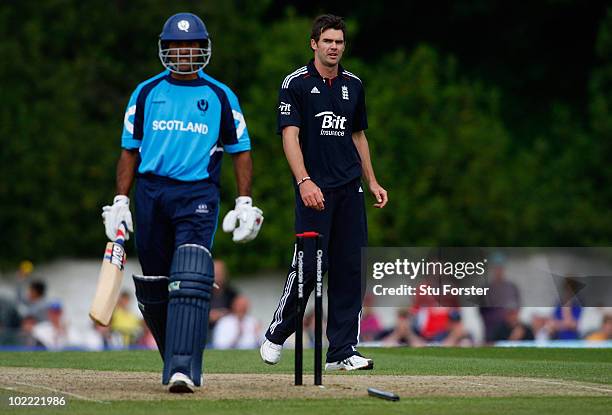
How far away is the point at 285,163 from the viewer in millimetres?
25828

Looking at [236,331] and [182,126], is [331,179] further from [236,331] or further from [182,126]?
[236,331]

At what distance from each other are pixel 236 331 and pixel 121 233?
990 centimetres

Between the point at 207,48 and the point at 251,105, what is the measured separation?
1753cm

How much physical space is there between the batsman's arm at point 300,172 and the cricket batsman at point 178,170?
2.54ft

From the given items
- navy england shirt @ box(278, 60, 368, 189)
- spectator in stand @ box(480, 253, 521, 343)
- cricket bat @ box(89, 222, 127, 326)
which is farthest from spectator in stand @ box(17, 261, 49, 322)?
cricket bat @ box(89, 222, 127, 326)

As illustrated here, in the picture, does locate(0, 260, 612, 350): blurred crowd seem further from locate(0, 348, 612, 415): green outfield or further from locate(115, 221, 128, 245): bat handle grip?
locate(115, 221, 128, 245): bat handle grip

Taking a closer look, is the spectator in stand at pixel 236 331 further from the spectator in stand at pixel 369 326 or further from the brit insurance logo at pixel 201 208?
the brit insurance logo at pixel 201 208

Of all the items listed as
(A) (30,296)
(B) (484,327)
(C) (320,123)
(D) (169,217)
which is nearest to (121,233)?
(D) (169,217)

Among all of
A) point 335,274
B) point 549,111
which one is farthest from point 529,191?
point 335,274

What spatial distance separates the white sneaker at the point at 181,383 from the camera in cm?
847

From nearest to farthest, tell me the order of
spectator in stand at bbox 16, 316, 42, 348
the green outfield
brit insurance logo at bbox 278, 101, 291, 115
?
1. the green outfield
2. brit insurance logo at bbox 278, 101, 291, 115
3. spectator in stand at bbox 16, 316, 42, 348

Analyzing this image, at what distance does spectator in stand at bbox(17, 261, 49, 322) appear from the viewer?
21.1 meters

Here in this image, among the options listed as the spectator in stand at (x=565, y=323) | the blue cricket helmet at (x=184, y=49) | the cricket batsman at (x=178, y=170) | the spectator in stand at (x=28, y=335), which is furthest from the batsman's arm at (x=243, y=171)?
the spectator in stand at (x=28, y=335)

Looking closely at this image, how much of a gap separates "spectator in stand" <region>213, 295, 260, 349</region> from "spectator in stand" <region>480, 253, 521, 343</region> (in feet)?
10.9
